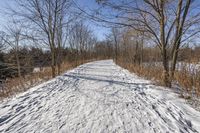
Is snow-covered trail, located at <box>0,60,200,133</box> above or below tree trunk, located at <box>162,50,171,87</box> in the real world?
below

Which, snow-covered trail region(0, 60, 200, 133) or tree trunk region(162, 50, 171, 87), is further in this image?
tree trunk region(162, 50, 171, 87)

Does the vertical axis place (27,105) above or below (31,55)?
below

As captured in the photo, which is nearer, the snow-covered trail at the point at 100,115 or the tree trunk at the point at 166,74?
the snow-covered trail at the point at 100,115

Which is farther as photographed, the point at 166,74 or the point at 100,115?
the point at 166,74

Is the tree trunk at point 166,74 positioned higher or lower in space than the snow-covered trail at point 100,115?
higher

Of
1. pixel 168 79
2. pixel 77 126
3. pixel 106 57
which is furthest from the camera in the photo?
pixel 106 57

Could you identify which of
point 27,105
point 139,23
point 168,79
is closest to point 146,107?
point 168,79

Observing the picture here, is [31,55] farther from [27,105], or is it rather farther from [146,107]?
[146,107]

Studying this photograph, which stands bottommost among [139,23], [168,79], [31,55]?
[168,79]

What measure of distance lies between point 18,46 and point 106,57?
1968 inches

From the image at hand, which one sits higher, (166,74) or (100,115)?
(166,74)

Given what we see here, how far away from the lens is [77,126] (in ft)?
11.9

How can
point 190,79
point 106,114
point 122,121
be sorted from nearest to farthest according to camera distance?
point 122,121 → point 106,114 → point 190,79

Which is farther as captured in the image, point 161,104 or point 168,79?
point 168,79
